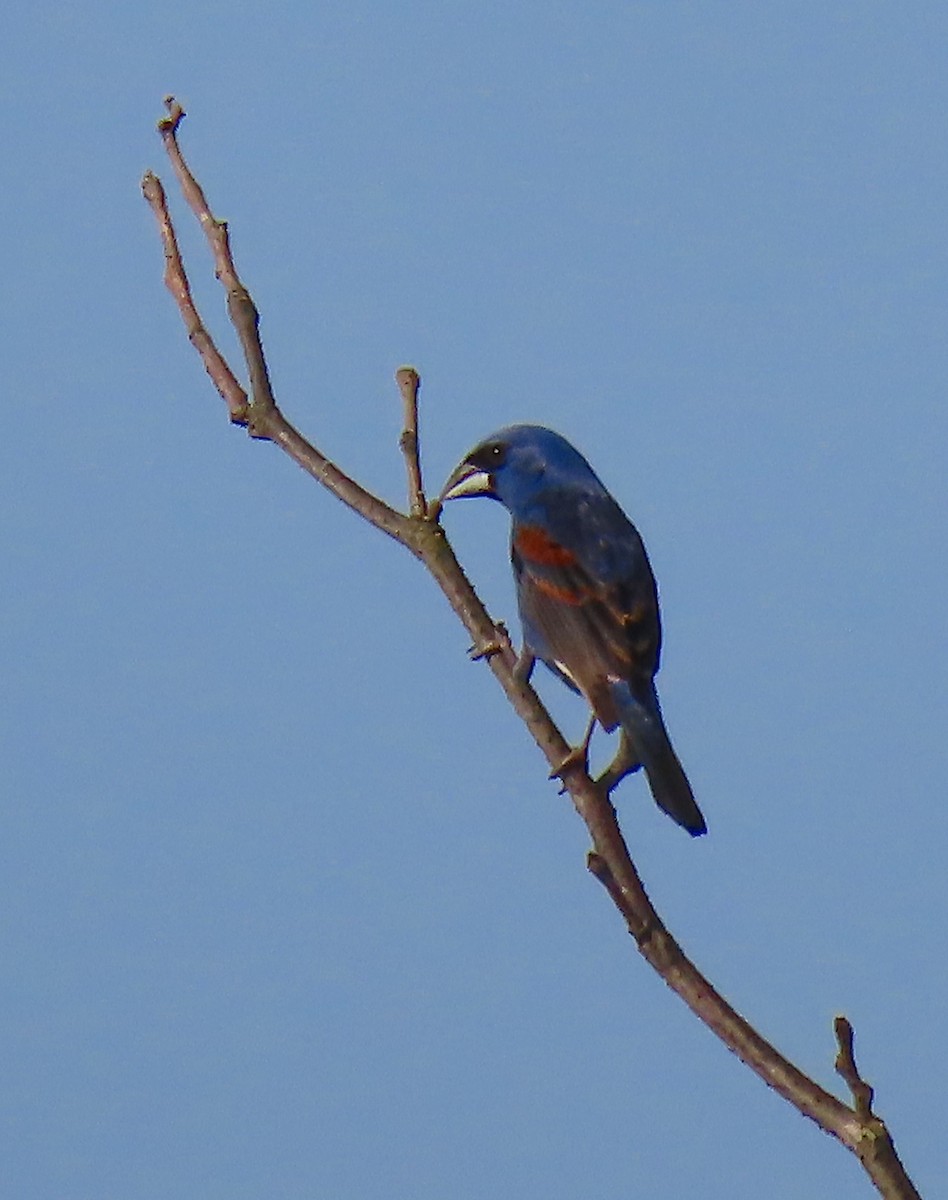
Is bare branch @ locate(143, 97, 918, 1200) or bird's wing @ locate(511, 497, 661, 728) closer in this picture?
bare branch @ locate(143, 97, 918, 1200)

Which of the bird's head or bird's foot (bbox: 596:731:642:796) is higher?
the bird's head

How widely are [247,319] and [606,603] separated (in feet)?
1.62

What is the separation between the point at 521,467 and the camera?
6.06ft

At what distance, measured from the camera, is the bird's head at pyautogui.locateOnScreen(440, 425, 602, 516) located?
1.82 meters

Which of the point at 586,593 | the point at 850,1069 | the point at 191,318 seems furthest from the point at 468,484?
the point at 850,1069

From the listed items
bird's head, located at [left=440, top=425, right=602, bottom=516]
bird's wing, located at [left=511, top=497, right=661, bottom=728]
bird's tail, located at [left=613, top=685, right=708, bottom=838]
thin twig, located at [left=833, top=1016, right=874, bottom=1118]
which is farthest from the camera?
bird's head, located at [left=440, top=425, right=602, bottom=516]

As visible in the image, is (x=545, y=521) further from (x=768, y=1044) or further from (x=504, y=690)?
(x=768, y=1044)

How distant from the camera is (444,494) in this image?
75.7 inches

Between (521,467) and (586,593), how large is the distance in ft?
0.93

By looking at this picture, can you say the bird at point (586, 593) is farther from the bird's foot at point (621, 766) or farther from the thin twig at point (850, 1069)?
the thin twig at point (850, 1069)

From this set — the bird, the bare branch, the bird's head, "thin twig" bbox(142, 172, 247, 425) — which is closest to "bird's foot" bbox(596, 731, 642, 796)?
the bird

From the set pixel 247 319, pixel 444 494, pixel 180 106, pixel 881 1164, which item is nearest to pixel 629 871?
pixel 881 1164

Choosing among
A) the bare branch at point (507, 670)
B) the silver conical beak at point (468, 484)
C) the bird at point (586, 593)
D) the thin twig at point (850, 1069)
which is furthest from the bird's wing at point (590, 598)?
the thin twig at point (850, 1069)

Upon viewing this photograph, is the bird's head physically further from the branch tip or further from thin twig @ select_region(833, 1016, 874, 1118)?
thin twig @ select_region(833, 1016, 874, 1118)
